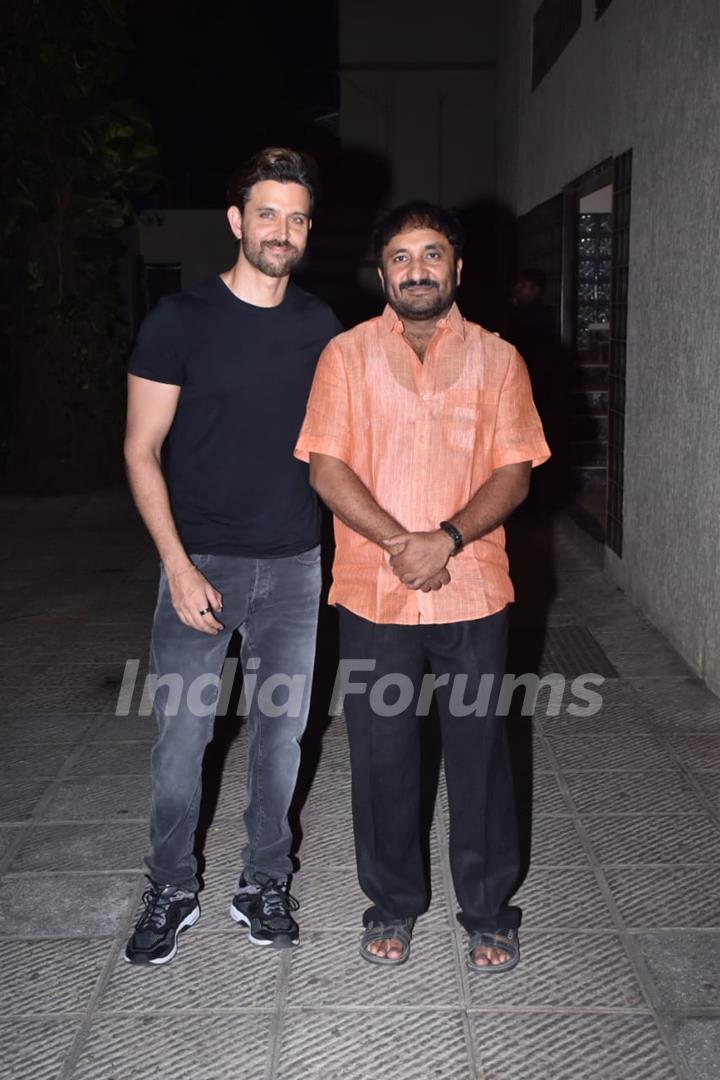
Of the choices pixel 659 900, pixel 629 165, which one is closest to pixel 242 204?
pixel 659 900

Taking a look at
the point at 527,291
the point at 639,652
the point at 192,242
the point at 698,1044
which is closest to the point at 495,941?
the point at 698,1044

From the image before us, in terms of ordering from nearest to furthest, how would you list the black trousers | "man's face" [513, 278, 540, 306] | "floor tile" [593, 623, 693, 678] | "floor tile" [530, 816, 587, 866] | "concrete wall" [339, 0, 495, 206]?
the black trousers
"floor tile" [530, 816, 587, 866]
"floor tile" [593, 623, 693, 678]
"man's face" [513, 278, 540, 306]
"concrete wall" [339, 0, 495, 206]

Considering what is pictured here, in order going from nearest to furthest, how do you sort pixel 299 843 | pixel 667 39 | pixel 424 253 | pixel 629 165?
1. pixel 424 253
2. pixel 299 843
3. pixel 667 39
4. pixel 629 165

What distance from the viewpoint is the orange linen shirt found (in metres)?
2.90

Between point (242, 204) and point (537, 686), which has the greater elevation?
point (242, 204)

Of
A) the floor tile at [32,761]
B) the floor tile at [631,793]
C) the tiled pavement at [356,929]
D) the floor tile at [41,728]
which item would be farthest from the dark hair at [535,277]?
the floor tile at [32,761]

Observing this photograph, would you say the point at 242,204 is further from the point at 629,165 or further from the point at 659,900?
the point at 629,165

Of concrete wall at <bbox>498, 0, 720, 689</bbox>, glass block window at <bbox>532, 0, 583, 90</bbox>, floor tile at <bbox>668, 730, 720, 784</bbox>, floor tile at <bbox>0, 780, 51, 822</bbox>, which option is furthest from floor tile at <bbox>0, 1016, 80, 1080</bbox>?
glass block window at <bbox>532, 0, 583, 90</bbox>

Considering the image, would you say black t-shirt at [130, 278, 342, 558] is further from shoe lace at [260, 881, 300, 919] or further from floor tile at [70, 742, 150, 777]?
floor tile at [70, 742, 150, 777]

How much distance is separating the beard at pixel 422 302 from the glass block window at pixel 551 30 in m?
6.61

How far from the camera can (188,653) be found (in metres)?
3.13

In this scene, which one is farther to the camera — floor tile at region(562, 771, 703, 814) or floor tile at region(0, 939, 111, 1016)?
floor tile at region(562, 771, 703, 814)

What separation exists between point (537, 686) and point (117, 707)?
1.83 meters

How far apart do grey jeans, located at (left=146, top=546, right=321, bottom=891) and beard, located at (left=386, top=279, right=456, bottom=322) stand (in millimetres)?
704
